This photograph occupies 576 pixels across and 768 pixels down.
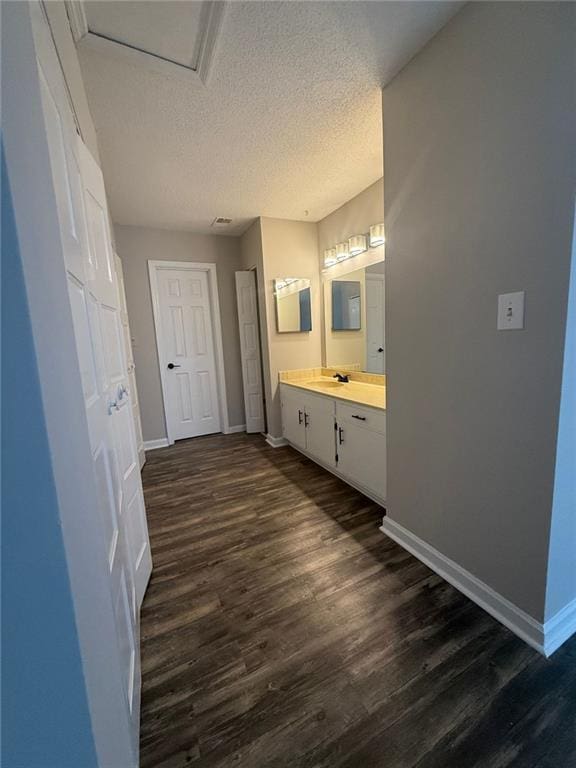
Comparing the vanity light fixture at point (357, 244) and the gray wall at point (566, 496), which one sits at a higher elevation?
the vanity light fixture at point (357, 244)

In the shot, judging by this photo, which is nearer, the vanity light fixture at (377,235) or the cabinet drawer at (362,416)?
the cabinet drawer at (362,416)

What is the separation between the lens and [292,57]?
1.36 metres

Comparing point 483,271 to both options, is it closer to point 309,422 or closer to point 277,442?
point 309,422

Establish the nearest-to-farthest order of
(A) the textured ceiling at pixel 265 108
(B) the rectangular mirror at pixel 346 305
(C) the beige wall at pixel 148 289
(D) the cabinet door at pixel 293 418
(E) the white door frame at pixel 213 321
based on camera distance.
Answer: (A) the textured ceiling at pixel 265 108
(B) the rectangular mirror at pixel 346 305
(D) the cabinet door at pixel 293 418
(C) the beige wall at pixel 148 289
(E) the white door frame at pixel 213 321

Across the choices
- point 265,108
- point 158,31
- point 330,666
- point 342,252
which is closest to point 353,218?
point 342,252

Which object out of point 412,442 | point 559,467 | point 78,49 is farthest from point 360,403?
point 78,49

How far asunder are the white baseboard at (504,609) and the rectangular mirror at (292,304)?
239 centimetres

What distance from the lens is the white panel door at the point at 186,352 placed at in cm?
365

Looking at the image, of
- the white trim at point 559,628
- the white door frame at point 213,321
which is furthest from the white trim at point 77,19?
the white trim at point 559,628

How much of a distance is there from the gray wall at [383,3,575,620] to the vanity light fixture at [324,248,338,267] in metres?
1.51

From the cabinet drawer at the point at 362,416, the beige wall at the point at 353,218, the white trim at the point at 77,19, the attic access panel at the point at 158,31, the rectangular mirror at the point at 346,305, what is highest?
the attic access panel at the point at 158,31

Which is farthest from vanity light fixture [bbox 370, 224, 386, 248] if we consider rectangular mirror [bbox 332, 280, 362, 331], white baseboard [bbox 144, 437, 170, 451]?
white baseboard [bbox 144, 437, 170, 451]

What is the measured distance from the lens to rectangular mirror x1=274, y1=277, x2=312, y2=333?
3.31 m

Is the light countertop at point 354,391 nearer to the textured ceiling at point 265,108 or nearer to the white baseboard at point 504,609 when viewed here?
the white baseboard at point 504,609
